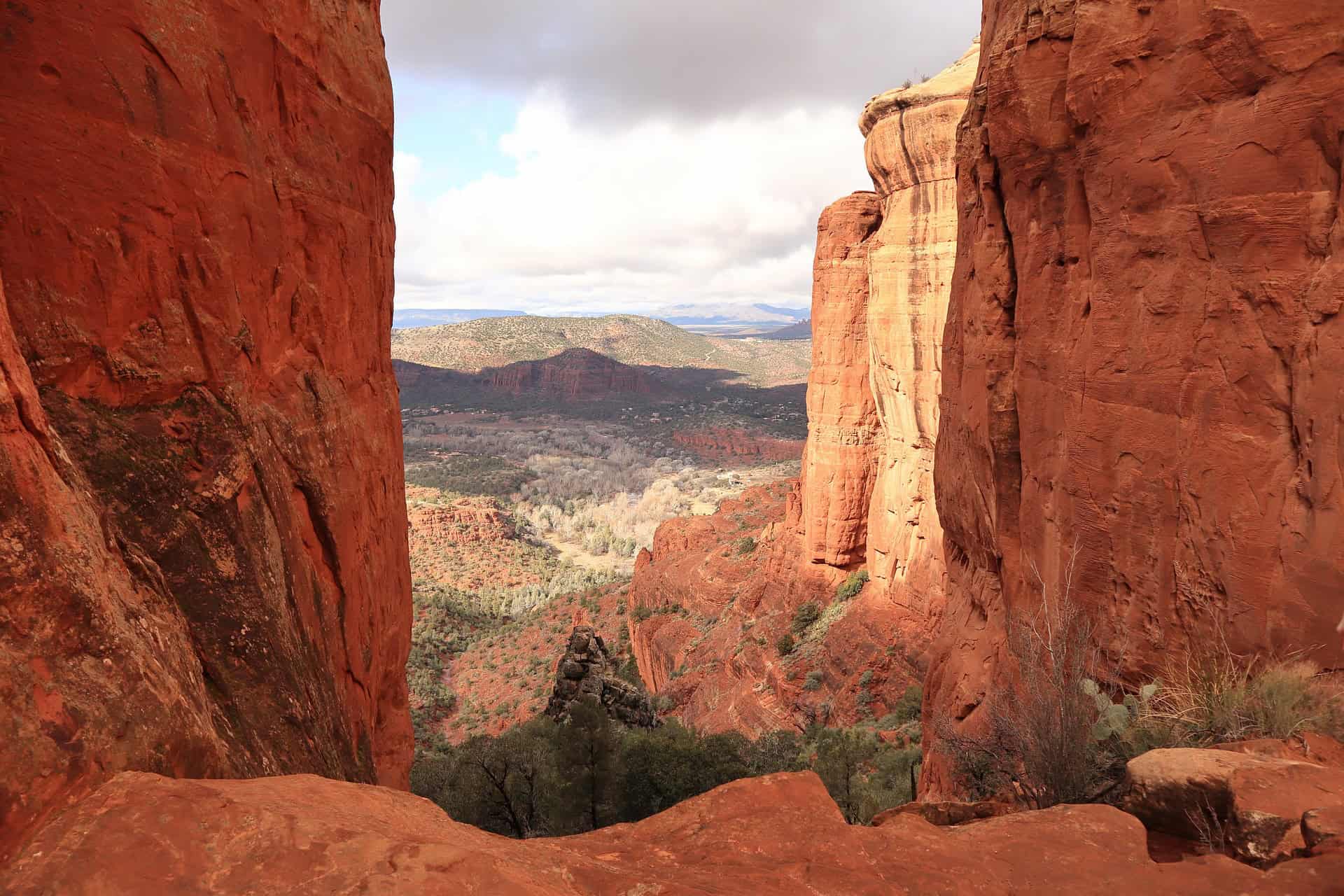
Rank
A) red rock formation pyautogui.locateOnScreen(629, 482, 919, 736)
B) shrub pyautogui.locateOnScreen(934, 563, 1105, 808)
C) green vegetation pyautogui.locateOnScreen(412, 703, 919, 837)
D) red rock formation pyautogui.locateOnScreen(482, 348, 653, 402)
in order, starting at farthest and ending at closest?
red rock formation pyautogui.locateOnScreen(482, 348, 653, 402) < red rock formation pyautogui.locateOnScreen(629, 482, 919, 736) < green vegetation pyautogui.locateOnScreen(412, 703, 919, 837) < shrub pyautogui.locateOnScreen(934, 563, 1105, 808)

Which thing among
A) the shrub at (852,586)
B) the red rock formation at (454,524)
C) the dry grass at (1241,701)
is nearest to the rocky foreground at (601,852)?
the dry grass at (1241,701)

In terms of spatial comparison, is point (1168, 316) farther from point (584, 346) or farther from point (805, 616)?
point (584, 346)

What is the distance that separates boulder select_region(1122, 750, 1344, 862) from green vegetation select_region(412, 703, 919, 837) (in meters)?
10.5

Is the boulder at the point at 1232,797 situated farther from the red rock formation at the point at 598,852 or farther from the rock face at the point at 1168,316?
the rock face at the point at 1168,316

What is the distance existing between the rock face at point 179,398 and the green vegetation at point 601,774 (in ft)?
27.5

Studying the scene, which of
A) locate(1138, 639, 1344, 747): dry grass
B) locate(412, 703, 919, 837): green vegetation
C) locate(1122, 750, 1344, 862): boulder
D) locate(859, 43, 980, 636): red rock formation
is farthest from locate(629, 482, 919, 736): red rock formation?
locate(1122, 750, 1344, 862): boulder

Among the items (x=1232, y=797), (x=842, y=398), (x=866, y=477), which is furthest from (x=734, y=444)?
(x=1232, y=797)

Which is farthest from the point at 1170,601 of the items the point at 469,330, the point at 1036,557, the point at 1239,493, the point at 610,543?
the point at 469,330

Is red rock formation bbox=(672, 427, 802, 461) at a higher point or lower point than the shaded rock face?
higher

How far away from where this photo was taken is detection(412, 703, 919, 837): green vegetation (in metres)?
15.9

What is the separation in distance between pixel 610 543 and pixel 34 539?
2357 inches

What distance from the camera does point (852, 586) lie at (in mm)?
28031

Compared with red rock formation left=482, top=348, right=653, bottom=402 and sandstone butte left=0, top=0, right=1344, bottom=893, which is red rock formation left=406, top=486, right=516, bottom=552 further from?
red rock formation left=482, top=348, right=653, bottom=402

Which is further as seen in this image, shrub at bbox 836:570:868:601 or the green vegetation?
shrub at bbox 836:570:868:601
